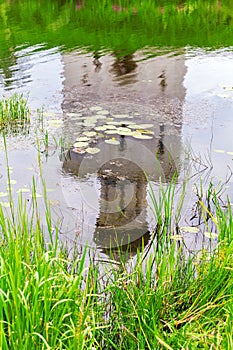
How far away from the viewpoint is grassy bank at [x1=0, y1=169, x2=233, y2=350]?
5.70 ft

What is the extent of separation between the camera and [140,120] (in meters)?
5.41

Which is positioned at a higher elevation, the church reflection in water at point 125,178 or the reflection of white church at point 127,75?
the reflection of white church at point 127,75

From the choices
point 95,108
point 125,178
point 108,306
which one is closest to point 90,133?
point 95,108

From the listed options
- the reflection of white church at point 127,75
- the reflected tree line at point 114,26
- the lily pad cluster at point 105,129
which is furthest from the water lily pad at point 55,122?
the reflected tree line at point 114,26

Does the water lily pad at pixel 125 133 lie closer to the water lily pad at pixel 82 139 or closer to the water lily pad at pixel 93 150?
the water lily pad at pixel 82 139

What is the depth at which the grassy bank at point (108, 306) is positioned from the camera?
1.74m

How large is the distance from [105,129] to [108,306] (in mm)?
2859

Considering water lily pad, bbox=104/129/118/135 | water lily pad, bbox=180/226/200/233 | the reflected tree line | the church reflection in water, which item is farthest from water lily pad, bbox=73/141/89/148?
the reflected tree line

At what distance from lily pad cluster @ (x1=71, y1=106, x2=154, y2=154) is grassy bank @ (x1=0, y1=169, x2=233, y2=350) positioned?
225cm

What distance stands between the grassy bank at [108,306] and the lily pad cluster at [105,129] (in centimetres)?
225

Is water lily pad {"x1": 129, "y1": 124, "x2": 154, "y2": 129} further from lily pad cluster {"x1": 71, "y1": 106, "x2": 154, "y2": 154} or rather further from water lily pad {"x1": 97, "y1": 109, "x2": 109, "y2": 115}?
water lily pad {"x1": 97, "y1": 109, "x2": 109, "y2": 115}

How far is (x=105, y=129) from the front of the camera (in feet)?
16.6

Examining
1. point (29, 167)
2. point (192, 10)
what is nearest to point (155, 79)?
point (29, 167)

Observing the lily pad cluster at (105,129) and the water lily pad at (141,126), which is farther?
the water lily pad at (141,126)
